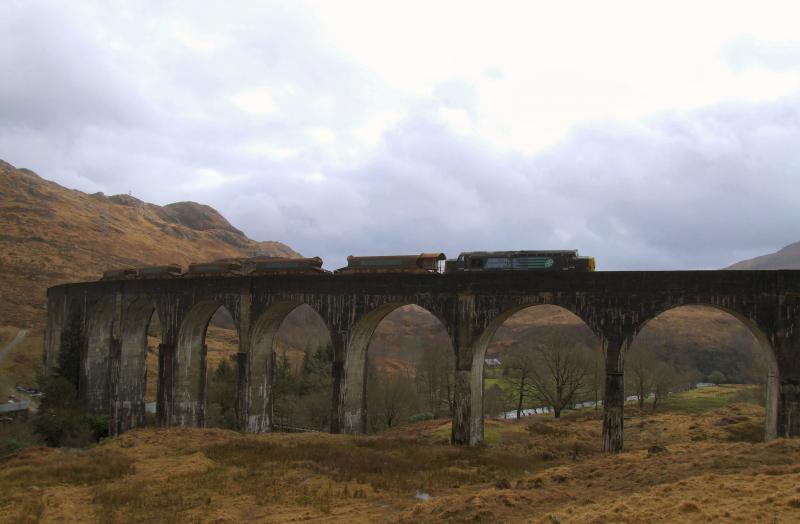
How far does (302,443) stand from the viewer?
96.0 ft

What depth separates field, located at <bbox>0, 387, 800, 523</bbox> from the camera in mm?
15266

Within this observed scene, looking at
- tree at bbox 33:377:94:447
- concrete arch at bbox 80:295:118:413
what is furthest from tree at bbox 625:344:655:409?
concrete arch at bbox 80:295:118:413

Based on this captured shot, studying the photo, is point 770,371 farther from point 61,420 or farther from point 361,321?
point 61,420

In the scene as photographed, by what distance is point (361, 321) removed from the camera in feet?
101

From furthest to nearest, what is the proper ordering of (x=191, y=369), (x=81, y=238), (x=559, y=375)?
(x=81, y=238) → (x=559, y=375) → (x=191, y=369)

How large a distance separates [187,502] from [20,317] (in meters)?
80.8

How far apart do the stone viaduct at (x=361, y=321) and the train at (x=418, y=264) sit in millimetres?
583

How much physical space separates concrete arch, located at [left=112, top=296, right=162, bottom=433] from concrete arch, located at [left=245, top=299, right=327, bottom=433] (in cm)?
1156

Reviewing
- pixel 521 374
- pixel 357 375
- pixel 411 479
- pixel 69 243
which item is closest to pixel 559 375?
pixel 521 374

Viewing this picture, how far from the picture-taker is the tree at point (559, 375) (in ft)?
151

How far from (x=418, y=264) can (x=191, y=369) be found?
19.4 metres

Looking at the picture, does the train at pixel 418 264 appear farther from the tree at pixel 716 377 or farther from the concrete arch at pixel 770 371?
the tree at pixel 716 377

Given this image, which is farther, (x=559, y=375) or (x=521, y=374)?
(x=521, y=374)

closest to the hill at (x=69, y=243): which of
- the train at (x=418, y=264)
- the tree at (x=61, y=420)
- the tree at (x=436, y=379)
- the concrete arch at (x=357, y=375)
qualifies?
the tree at (x=61, y=420)
